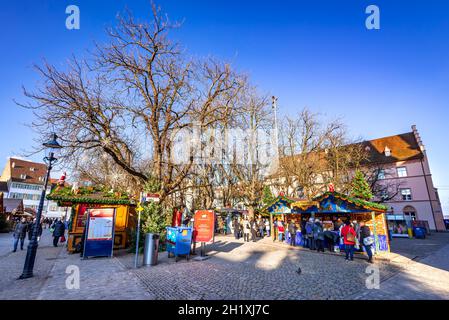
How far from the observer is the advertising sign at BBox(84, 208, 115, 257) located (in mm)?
10750

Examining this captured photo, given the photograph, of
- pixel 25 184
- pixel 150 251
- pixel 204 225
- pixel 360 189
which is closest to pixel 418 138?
pixel 360 189

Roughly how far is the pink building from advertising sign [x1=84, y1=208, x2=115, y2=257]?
113ft

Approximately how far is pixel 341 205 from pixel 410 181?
3354cm

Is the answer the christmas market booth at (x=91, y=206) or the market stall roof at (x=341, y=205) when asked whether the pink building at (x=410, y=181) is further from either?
the christmas market booth at (x=91, y=206)

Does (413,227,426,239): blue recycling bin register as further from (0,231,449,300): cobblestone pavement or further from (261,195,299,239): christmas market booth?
(0,231,449,300): cobblestone pavement

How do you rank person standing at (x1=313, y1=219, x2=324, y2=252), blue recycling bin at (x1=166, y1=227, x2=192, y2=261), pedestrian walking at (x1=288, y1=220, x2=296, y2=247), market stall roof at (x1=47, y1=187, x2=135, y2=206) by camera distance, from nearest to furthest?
blue recycling bin at (x1=166, y1=227, x2=192, y2=261)
market stall roof at (x1=47, y1=187, x2=135, y2=206)
person standing at (x1=313, y1=219, x2=324, y2=252)
pedestrian walking at (x1=288, y1=220, x2=296, y2=247)

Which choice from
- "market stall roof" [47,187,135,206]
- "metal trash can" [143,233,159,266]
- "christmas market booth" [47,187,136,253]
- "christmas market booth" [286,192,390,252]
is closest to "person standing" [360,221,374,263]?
"christmas market booth" [286,192,390,252]

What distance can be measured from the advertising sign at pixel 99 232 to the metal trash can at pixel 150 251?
2.99m

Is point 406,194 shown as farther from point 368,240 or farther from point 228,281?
point 228,281

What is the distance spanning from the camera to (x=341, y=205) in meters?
13.5

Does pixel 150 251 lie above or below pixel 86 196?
below

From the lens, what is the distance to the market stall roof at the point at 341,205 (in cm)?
1252

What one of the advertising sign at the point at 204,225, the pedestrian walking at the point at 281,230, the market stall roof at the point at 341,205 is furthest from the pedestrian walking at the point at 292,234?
the advertising sign at the point at 204,225

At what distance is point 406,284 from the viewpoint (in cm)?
682
